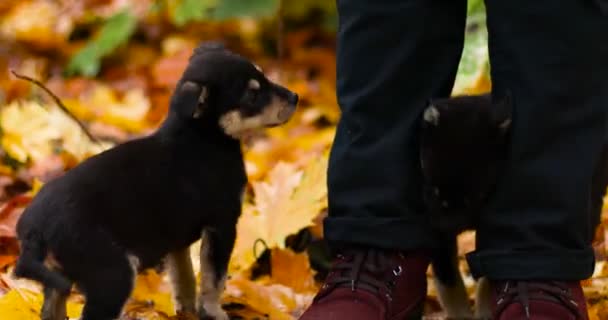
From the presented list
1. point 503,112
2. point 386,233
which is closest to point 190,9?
point 386,233

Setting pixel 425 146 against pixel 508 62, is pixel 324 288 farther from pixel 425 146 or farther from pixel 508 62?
pixel 508 62

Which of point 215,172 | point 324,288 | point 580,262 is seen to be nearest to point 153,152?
point 215,172

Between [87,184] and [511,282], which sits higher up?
[87,184]

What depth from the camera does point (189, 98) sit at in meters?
2.85

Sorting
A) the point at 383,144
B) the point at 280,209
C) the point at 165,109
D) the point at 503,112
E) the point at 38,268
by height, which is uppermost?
the point at 503,112

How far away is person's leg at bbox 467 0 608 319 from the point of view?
2570mm

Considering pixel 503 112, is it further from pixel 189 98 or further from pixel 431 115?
pixel 189 98

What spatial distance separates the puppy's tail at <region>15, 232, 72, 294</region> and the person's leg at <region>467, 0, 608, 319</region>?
118 cm

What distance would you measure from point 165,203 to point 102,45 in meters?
4.27

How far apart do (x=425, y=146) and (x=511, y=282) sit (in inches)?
18.0

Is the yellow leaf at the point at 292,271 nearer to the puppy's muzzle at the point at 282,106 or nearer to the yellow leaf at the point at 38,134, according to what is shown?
the puppy's muzzle at the point at 282,106

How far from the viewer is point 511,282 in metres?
2.71

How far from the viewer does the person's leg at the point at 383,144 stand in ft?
9.23


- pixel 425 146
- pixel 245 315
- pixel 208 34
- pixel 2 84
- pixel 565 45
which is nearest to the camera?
pixel 565 45
